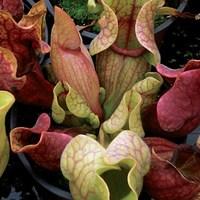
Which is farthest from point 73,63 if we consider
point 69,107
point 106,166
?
point 106,166

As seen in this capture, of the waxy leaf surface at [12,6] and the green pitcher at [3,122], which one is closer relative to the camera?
the green pitcher at [3,122]

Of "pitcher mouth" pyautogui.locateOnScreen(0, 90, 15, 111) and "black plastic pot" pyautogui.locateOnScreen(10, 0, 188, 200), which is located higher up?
"pitcher mouth" pyautogui.locateOnScreen(0, 90, 15, 111)

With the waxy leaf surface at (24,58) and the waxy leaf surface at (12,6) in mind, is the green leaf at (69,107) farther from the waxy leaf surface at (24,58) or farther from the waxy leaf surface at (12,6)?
the waxy leaf surface at (12,6)

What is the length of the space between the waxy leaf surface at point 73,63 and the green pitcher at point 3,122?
4.4 inches

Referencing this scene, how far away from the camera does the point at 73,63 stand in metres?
0.76

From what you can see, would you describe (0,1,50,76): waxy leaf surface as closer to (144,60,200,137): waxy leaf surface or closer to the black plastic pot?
the black plastic pot

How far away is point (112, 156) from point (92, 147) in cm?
3

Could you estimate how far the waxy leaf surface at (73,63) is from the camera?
737 mm

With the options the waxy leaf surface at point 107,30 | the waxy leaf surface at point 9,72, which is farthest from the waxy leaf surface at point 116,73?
the waxy leaf surface at point 9,72

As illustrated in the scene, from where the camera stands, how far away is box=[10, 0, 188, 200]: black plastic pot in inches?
29.0

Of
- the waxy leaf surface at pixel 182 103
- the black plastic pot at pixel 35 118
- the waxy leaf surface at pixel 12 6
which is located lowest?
the black plastic pot at pixel 35 118

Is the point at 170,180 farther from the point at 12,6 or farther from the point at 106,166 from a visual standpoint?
the point at 12,6

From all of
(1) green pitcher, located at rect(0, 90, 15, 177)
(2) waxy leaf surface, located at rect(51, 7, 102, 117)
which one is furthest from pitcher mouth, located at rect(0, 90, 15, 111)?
(2) waxy leaf surface, located at rect(51, 7, 102, 117)

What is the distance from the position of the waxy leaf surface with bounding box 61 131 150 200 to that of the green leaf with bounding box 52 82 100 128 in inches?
3.1
